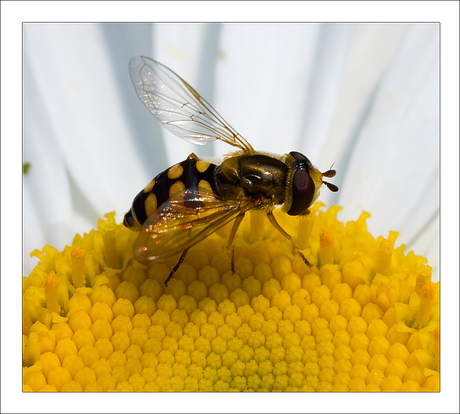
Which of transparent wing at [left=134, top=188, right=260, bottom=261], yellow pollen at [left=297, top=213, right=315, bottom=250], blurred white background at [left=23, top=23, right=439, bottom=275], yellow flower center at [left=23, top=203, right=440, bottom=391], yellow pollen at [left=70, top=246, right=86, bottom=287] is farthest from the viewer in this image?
blurred white background at [left=23, top=23, right=439, bottom=275]

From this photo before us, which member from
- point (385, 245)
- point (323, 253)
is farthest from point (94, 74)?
point (385, 245)

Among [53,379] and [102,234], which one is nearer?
[53,379]

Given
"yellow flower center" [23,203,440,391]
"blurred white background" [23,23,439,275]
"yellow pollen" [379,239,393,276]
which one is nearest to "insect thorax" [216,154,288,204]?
"yellow flower center" [23,203,440,391]

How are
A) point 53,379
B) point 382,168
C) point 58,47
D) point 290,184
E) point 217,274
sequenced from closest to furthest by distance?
point 53,379
point 290,184
point 217,274
point 58,47
point 382,168

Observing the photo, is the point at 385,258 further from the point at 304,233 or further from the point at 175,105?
the point at 175,105

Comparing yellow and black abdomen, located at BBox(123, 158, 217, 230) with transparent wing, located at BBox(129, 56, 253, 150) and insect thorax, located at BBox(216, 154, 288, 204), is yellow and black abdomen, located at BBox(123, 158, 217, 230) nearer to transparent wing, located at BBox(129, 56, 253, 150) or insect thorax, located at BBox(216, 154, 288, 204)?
insect thorax, located at BBox(216, 154, 288, 204)

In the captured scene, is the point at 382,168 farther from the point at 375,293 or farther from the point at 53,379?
the point at 53,379

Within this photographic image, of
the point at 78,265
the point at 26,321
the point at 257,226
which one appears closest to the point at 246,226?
the point at 257,226
